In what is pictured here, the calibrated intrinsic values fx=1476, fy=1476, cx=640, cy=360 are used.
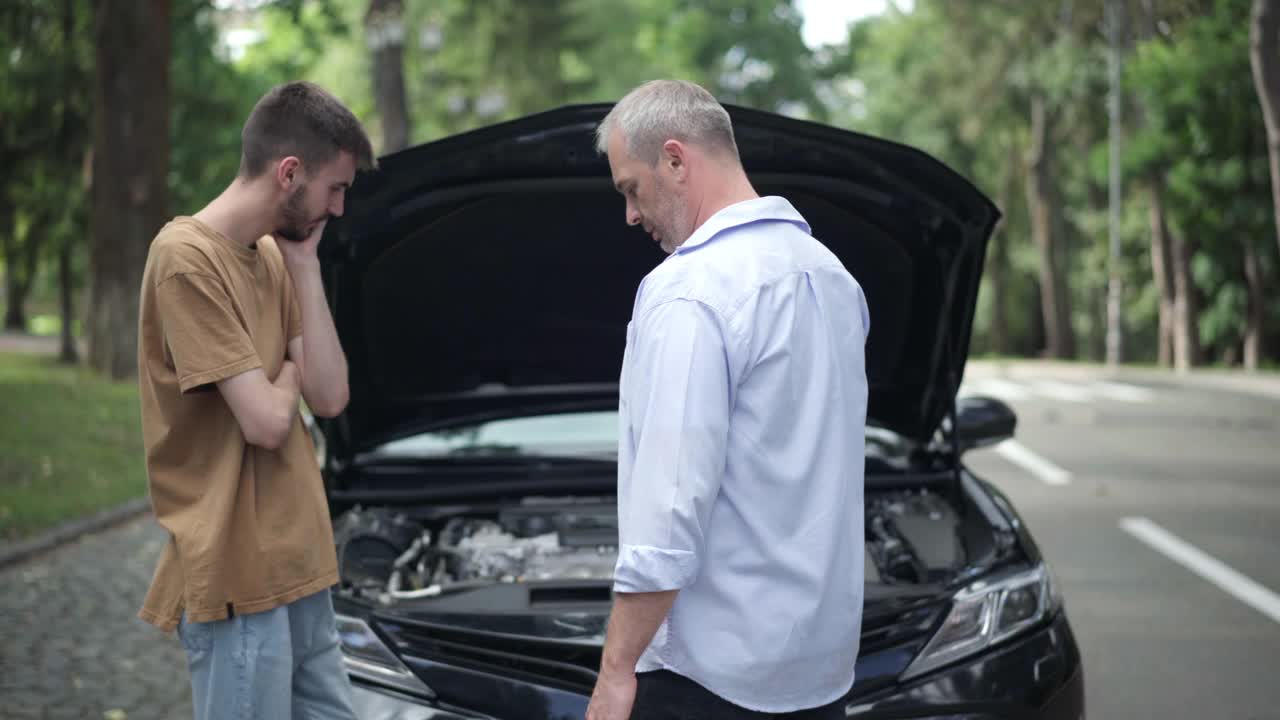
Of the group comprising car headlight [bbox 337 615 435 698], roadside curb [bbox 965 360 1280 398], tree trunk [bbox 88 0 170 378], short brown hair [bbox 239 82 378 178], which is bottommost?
roadside curb [bbox 965 360 1280 398]

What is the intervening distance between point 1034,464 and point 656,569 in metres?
12.4

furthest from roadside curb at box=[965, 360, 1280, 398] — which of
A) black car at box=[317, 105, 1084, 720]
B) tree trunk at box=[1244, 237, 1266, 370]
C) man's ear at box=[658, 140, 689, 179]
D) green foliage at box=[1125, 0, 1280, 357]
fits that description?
man's ear at box=[658, 140, 689, 179]

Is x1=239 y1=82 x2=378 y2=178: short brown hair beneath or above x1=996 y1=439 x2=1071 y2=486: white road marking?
above

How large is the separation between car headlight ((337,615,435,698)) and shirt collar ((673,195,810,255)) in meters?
1.59

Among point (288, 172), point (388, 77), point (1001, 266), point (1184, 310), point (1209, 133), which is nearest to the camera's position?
point (288, 172)

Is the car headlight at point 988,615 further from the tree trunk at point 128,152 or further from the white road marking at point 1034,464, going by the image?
the tree trunk at point 128,152

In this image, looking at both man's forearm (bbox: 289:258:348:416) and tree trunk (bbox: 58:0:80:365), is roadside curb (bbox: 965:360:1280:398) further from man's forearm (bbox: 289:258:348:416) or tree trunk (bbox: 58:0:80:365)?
man's forearm (bbox: 289:258:348:416)

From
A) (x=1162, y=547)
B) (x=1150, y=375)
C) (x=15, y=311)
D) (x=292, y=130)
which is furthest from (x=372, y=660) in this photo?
(x=15, y=311)

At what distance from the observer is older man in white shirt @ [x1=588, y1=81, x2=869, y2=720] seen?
2.21m

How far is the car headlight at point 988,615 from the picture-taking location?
3.49 metres

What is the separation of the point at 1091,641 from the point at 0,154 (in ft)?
87.4

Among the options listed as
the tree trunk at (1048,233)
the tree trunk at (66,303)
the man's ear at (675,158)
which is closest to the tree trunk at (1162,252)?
the tree trunk at (1048,233)

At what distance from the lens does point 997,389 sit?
28.2 meters

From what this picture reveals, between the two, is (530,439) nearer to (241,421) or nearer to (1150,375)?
(241,421)
